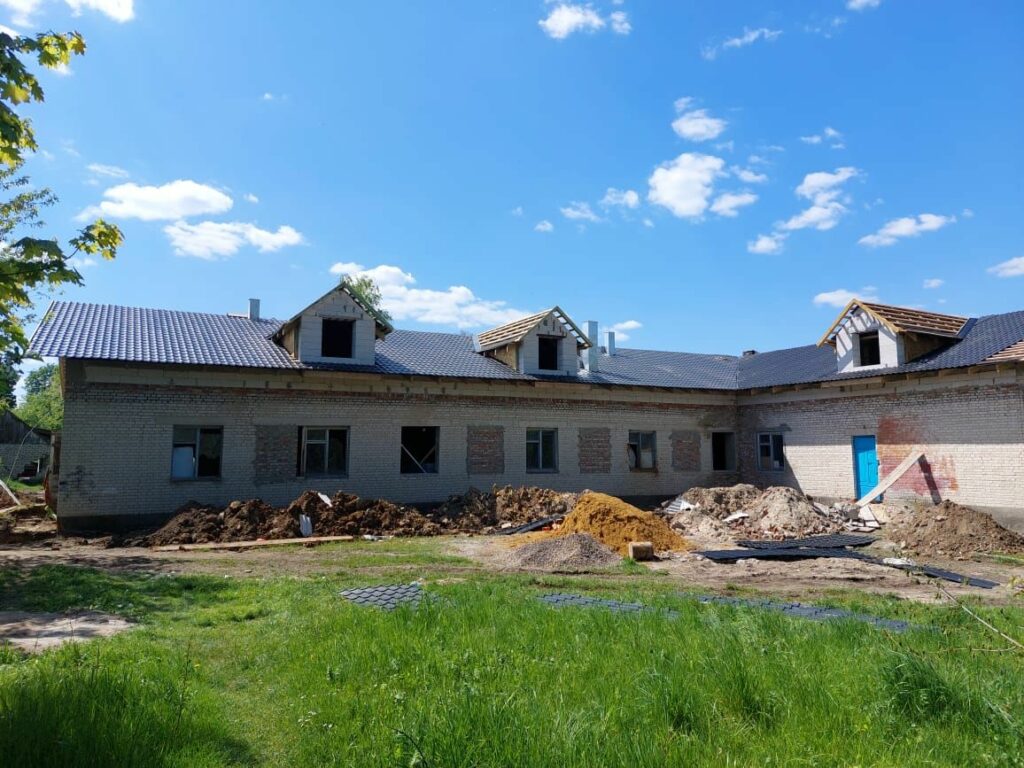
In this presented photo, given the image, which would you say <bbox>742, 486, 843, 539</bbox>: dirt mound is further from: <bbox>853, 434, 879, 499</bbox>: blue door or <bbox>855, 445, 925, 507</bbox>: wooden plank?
<bbox>853, 434, 879, 499</bbox>: blue door

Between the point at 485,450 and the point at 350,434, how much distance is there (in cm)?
453

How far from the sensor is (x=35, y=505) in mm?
20688

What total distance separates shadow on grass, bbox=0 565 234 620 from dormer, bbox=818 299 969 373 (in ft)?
65.7

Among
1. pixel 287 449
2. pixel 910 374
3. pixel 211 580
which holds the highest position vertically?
pixel 910 374

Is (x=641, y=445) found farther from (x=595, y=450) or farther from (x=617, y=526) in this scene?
(x=617, y=526)

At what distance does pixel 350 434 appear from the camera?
19531 millimetres

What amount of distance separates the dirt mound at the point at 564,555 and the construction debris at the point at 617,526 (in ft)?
6.05

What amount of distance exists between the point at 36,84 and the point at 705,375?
2445 centimetres

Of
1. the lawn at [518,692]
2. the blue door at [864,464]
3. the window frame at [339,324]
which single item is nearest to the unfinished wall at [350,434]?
the window frame at [339,324]

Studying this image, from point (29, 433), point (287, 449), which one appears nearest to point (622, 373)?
point (287, 449)

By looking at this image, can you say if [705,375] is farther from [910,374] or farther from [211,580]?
[211,580]

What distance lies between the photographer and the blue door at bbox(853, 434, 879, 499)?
67.5 ft

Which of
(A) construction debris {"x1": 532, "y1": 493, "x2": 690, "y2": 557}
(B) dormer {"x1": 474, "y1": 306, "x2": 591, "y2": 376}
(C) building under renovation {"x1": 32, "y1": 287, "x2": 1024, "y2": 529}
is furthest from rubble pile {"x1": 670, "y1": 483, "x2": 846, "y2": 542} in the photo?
(B) dormer {"x1": 474, "y1": 306, "x2": 591, "y2": 376}

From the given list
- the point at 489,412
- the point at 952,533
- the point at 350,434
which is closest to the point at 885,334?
the point at 952,533
